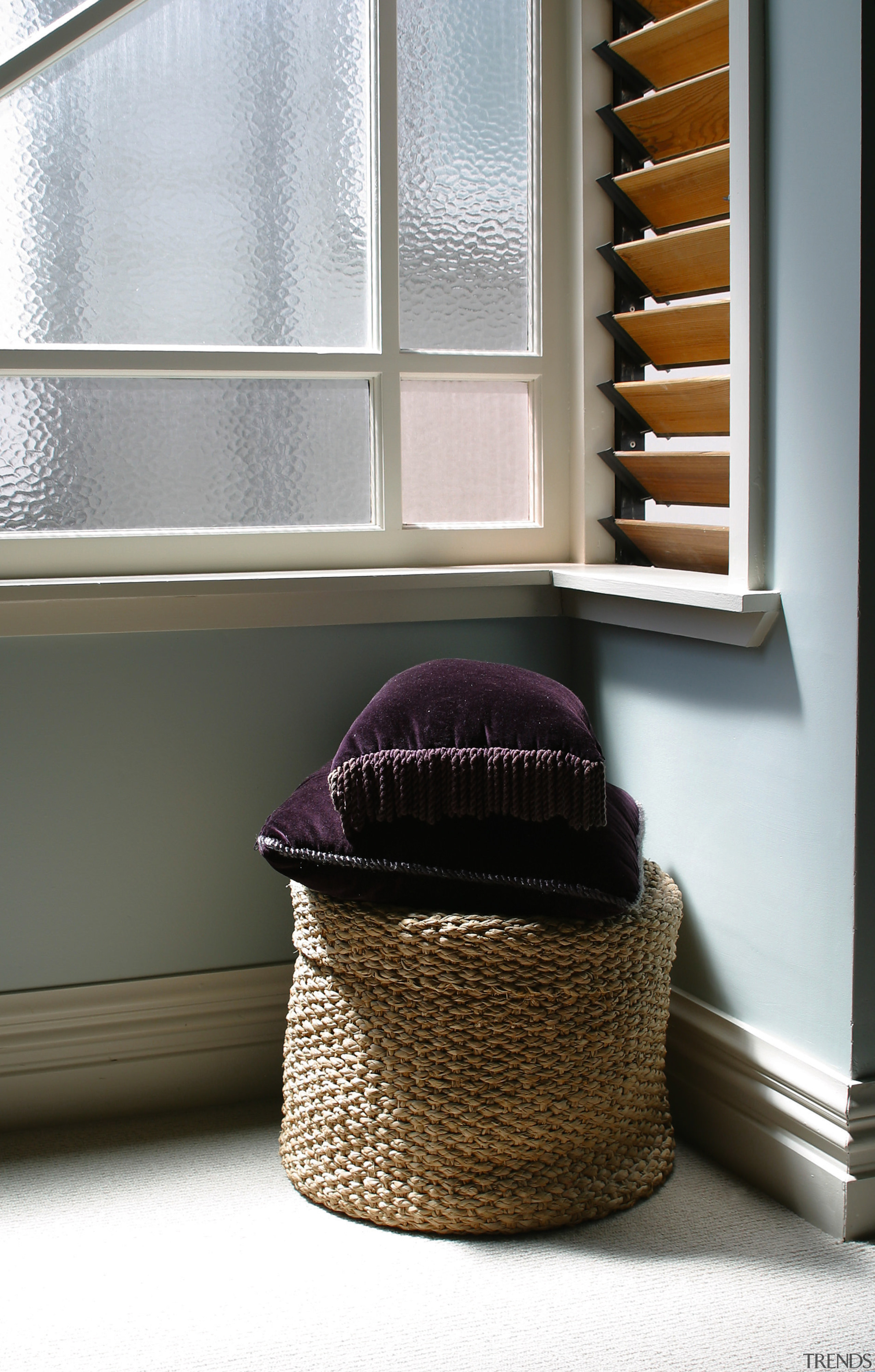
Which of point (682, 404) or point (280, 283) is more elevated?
point (280, 283)

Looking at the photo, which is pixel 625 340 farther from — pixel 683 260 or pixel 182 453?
pixel 182 453

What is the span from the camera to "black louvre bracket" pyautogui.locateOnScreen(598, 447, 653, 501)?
1876mm

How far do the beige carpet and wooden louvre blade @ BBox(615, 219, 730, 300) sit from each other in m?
1.24

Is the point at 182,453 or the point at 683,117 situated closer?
the point at 683,117

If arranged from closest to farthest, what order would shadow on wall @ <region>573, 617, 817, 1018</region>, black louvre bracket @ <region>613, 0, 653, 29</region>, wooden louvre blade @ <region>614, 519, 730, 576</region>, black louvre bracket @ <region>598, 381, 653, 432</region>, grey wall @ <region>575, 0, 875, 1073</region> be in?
grey wall @ <region>575, 0, 875, 1073</region> < shadow on wall @ <region>573, 617, 817, 1018</region> < wooden louvre blade @ <region>614, 519, 730, 576</region> < black louvre bracket @ <region>613, 0, 653, 29</region> < black louvre bracket @ <region>598, 381, 653, 432</region>

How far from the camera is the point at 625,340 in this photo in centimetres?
185

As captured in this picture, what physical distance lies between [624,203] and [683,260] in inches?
8.7

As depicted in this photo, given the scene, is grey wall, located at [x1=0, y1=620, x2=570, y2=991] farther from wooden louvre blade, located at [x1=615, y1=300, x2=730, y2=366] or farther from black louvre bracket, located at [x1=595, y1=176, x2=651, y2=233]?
black louvre bracket, located at [x1=595, y1=176, x2=651, y2=233]

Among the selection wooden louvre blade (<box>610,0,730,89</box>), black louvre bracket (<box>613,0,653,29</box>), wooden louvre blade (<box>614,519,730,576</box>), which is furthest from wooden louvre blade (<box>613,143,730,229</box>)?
wooden louvre blade (<box>614,519,730,576</box>)

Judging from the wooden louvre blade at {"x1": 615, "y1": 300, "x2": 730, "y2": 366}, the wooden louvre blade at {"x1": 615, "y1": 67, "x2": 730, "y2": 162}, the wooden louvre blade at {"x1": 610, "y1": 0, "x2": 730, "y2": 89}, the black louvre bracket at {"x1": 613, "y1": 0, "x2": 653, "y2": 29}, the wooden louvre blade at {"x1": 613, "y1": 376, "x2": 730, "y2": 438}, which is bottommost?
the wooden louvre blade at {"x1": 613, "y1": 376, "x2": 730, "y2": 438}

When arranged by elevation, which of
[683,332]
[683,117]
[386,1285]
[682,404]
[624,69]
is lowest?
[386,1285]

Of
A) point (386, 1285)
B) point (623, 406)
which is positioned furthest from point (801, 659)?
point (386, 1285)

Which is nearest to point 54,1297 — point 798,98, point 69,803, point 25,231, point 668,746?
point 69,803

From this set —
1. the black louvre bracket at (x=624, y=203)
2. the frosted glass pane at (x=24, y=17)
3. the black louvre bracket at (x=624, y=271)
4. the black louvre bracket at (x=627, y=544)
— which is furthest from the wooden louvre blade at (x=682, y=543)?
the frosted glass pane at (x=24, y=17)
